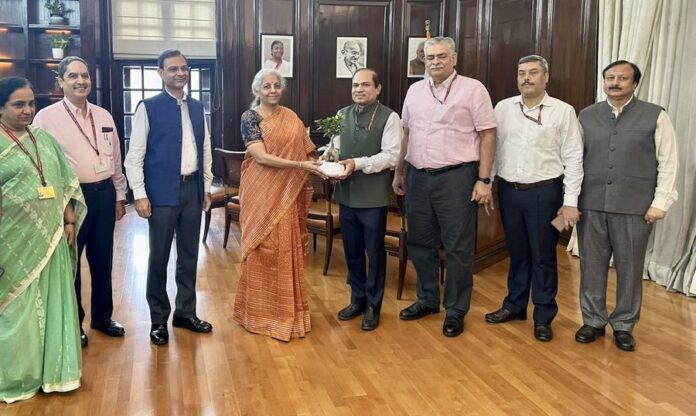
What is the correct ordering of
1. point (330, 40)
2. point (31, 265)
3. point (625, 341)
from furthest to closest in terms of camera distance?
point (330, 40) < point (625, 341) < point (31, 265)

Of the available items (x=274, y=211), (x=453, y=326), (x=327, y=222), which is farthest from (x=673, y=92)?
(x=274, y=211)

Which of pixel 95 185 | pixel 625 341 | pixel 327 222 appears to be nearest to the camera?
pixel 95 185

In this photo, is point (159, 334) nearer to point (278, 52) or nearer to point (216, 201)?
point (216, 201)

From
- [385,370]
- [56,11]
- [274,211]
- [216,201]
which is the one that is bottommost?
[385,370]

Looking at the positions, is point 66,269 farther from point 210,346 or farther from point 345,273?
point 345,273

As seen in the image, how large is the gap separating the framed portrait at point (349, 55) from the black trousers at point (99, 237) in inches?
194

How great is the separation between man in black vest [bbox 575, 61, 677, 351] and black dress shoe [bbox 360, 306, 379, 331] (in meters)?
1.13

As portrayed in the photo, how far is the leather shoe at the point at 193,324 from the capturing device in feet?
12.6

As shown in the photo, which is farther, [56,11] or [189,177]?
[56,11]

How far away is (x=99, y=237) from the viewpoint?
356cm

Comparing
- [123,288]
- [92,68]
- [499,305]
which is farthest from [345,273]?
[92,68]

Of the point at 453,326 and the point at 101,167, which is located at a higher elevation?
the point at 101,167

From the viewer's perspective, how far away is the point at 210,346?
11.9 feet

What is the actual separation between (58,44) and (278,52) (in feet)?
8.35
